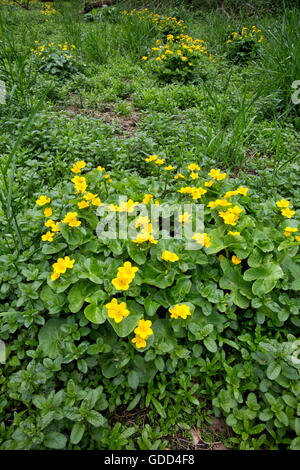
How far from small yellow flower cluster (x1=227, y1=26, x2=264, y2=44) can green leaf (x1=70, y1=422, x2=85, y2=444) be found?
5363 mm

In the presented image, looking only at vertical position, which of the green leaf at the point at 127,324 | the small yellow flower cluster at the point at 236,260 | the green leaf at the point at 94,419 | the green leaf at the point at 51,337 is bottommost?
the green leaf at the point at 94,419

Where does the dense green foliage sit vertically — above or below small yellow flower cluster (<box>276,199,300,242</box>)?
below

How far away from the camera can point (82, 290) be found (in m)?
1.59

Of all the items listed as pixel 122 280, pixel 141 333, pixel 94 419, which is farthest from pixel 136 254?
pixel 94 419

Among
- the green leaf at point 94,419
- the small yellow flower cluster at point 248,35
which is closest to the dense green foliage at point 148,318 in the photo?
the green leaf at point 94,419

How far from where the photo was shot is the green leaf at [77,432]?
4.05 ft

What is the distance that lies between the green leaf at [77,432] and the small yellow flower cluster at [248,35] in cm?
536

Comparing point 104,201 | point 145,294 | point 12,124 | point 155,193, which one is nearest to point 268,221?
point 155,193

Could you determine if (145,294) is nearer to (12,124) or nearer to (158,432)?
(158,432)

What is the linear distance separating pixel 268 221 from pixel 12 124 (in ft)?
8.13

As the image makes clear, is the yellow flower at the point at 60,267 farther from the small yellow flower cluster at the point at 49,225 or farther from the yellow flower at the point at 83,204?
the yellow flower at the point at 83,204

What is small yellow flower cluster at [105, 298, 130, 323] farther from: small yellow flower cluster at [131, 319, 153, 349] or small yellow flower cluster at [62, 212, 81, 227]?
Answer: small yellow flower cluster at [62, 212, 81, 227]

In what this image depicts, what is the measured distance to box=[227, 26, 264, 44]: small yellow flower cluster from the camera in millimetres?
4719

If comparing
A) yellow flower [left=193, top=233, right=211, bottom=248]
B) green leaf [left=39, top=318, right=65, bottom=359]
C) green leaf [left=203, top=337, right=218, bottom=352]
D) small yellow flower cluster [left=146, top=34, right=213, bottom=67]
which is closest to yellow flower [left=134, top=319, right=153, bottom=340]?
green leaf [left=203, top=337, right=218, bottom=352]
